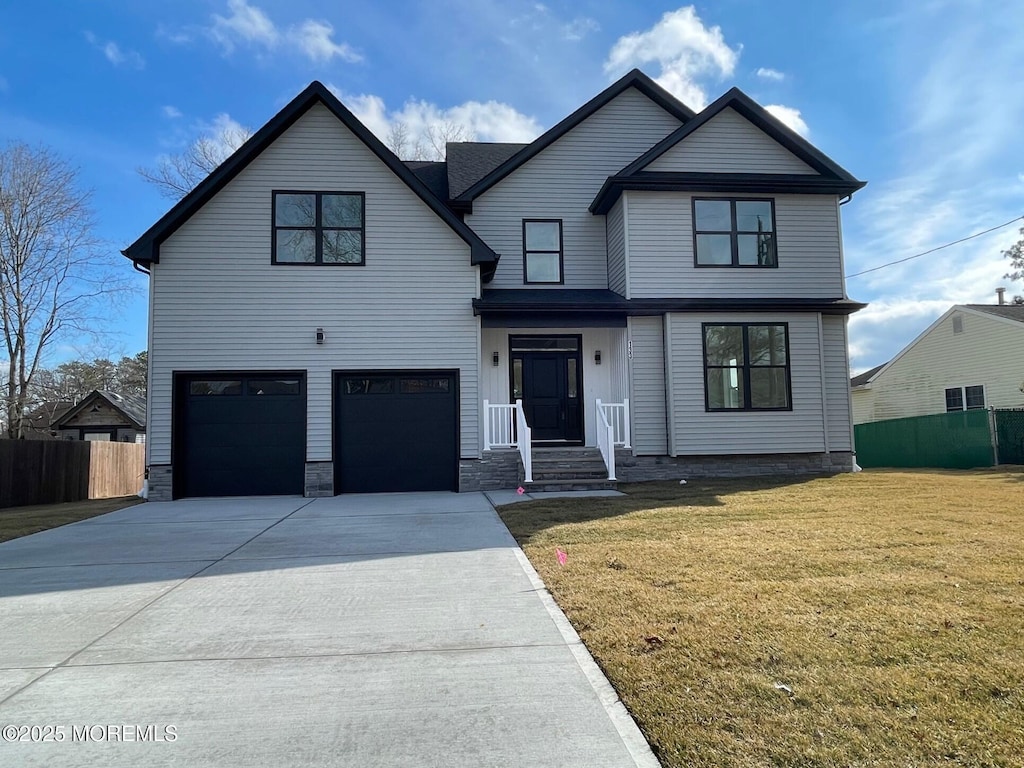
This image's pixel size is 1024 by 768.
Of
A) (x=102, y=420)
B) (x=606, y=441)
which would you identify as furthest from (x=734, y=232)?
(x=102, y=420)

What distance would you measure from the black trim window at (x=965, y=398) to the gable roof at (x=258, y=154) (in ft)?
67.5

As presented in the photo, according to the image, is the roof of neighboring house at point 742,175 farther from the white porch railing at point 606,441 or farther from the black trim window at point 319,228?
the black trim window at point 319,228

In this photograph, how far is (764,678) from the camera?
3.17 metres

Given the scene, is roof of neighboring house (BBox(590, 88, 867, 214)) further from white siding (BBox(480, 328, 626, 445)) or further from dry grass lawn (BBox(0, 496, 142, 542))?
dry grass lawn (BBox(0, 496, 142, 542))

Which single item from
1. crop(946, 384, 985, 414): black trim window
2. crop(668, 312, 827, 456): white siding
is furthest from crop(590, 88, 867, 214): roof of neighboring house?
crop(946, 384, 985, 414): black trim window

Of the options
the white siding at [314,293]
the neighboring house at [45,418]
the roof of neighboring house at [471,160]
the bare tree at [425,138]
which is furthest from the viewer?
the neighboring house at [45,418]

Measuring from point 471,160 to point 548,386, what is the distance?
6.57 meters

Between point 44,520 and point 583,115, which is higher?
point 583,115

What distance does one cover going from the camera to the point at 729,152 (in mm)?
13523

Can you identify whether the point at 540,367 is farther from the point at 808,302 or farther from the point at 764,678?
the point at 764,678

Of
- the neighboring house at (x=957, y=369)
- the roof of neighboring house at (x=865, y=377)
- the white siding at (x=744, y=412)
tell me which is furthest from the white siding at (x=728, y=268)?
the roof of neighboring house at (x=865, y=377)

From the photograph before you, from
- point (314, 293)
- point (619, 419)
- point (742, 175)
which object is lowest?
point (619, 419)

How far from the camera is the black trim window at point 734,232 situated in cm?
1336

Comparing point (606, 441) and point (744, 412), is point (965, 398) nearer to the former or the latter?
point (744, 412)
